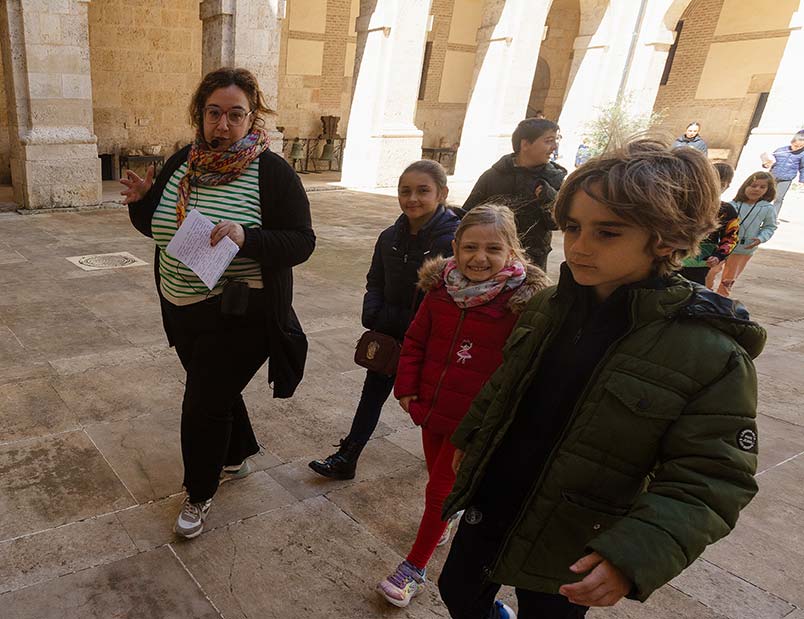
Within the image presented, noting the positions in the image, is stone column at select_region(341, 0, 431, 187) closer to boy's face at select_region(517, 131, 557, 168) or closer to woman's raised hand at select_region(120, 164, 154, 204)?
boy's face at select_region(517, 131, 557, 168)

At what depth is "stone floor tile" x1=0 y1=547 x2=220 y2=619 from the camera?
204 centimetres

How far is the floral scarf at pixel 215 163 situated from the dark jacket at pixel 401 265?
2.10ft

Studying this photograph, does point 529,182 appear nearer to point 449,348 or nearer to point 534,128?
point 534,128

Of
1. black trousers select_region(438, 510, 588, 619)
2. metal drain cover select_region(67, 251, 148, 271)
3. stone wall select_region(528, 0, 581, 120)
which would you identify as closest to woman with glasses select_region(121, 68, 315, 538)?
black trousers select_region(438, 510, 588, 619)

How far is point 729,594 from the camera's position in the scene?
2.41 meters

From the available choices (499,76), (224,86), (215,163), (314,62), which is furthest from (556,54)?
(215,163)

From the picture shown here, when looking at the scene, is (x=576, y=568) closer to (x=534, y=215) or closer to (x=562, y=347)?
(x=562, y=347)

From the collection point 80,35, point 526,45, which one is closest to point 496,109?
point 526,45

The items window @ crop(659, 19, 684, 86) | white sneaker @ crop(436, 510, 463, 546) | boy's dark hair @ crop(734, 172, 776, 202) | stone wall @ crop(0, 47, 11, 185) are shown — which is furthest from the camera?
window @ crop(659, 19, 684, 86)

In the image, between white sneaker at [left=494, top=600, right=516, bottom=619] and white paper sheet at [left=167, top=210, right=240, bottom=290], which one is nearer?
white sneaker at [left=494, top=600, right=516, bottom=619]

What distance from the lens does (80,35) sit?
8.46 meters

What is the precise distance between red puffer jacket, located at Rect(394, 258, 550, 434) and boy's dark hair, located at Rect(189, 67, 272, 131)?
907 mm

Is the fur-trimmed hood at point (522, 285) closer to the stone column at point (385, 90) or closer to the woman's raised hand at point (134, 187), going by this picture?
the woman's raised hand at point (134, 187)

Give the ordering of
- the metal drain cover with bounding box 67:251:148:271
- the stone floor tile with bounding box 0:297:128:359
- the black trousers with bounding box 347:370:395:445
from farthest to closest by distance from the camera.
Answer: the metal drain cover with bounding box 67:251:148:271 < the stone floor tile with bounding box 0:297:128:359 < the black trousers with bounding box 347:370:395:445
